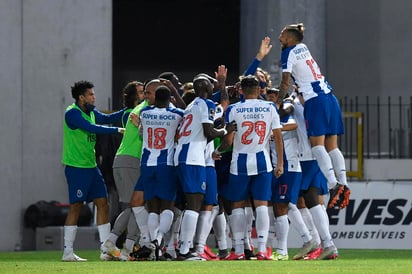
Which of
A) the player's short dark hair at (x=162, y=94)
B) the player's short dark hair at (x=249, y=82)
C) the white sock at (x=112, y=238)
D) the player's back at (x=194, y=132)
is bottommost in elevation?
the white sock at (x=112, y=238)

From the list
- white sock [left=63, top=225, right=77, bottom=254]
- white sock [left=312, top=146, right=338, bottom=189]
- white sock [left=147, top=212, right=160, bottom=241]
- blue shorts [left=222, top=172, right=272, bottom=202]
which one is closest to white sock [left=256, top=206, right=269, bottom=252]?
blue shorts [left=222, top=172, right=272, bottom=202]

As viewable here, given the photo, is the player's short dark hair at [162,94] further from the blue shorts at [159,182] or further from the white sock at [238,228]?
the white sock at [238,228]

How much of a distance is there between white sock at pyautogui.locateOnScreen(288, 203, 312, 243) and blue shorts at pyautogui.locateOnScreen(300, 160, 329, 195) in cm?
43

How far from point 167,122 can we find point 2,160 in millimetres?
7451

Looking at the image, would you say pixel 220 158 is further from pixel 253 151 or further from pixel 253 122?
pixel 253 122

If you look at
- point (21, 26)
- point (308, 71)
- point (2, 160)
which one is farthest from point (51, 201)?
point (308, 71)

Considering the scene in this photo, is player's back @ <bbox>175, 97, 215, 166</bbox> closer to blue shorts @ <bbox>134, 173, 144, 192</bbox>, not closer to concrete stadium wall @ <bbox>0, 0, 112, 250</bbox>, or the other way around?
blue shorts @ <bbox>134, 173, 144, 192</bbox>

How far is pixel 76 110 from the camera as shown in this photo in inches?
700

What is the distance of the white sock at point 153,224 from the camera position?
17.0m

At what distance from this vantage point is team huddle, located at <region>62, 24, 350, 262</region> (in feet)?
55.3

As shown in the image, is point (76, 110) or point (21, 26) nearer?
point (76, 110)

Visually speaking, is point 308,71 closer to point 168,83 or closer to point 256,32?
point 168,83

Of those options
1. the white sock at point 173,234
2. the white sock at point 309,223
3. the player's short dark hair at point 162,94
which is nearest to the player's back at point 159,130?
the player's short dark hair at point 162,94

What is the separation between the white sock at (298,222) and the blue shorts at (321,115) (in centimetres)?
136
